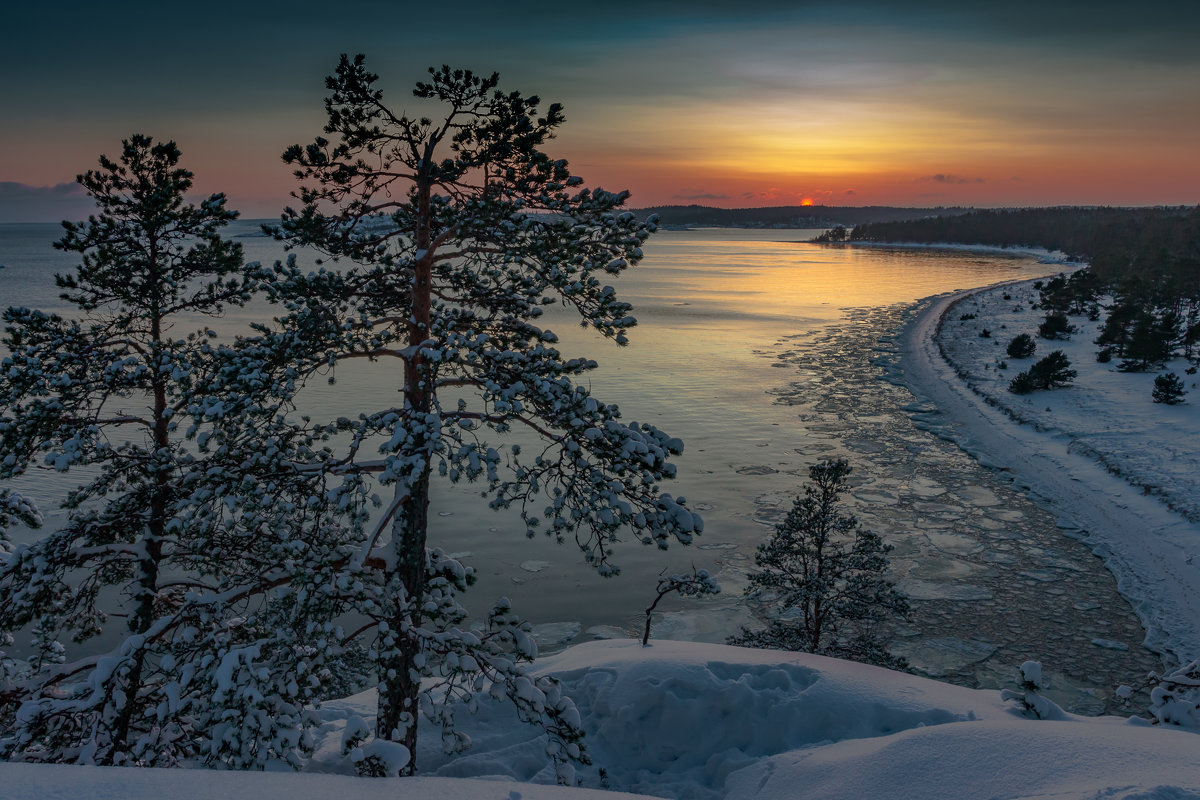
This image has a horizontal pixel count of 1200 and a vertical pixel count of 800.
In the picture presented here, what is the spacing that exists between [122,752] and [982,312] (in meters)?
57.9

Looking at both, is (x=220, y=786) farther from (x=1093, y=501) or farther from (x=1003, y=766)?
(x=1093, y=501)

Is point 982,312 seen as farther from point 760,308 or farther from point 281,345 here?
point 281,345

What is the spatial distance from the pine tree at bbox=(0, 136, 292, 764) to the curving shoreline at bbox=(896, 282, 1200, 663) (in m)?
14.1

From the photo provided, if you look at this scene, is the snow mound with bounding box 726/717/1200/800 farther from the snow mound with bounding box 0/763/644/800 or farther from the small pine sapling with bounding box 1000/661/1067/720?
the snow mound with bounding box 0/763/644/800

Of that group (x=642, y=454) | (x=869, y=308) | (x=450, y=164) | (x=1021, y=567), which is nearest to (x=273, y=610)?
(x=642, y=454)

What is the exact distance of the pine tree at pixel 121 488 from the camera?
6.33 meters

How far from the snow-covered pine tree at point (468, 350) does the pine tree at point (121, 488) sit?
1344mm

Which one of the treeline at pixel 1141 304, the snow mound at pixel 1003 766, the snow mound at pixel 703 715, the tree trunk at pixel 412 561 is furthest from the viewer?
the treeline at pixel 1141 304

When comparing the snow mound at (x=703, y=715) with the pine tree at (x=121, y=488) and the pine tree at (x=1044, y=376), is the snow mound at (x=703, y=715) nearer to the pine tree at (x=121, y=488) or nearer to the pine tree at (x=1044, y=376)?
the pine tree at (x=121, y=488)

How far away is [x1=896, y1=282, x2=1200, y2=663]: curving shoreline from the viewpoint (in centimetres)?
1309

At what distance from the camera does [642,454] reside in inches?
227

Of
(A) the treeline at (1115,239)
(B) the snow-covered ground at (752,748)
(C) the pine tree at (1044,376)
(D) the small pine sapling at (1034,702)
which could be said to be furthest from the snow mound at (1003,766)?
(A) the treeline at (1115,239)

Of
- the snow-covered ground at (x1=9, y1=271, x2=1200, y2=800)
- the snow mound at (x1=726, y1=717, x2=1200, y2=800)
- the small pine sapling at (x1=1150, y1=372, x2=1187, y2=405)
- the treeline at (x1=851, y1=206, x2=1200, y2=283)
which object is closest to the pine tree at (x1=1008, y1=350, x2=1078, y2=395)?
the small pine sapling at (x1=1150, y1=372, x2=1187, y2=405)

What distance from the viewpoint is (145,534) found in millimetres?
7699
